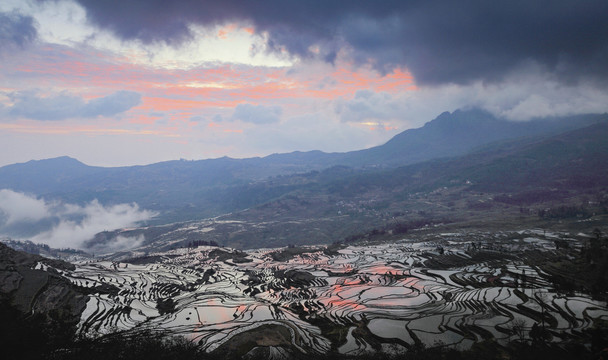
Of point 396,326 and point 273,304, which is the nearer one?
point 396,326

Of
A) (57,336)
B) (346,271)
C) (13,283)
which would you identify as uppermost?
(13,283)

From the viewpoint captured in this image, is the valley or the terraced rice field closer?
the valley

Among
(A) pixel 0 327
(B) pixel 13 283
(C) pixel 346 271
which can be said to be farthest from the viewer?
(C) pixel 346 271

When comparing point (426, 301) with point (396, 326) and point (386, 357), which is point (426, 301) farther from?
point (386, 357)

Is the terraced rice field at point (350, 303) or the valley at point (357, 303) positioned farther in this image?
the terraced rice field at point (350, 303)

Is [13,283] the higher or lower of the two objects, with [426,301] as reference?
higher

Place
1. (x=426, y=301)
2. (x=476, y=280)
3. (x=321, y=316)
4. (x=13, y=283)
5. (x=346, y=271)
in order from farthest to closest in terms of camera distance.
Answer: (x=346, y=271)
(x=476, y=280)
(x=426, y=301)
(x=321, y=316)
(x=13, y=283)

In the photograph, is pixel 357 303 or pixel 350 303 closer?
pixel 357 303

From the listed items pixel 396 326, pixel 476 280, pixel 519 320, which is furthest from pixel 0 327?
pixel 476 280
